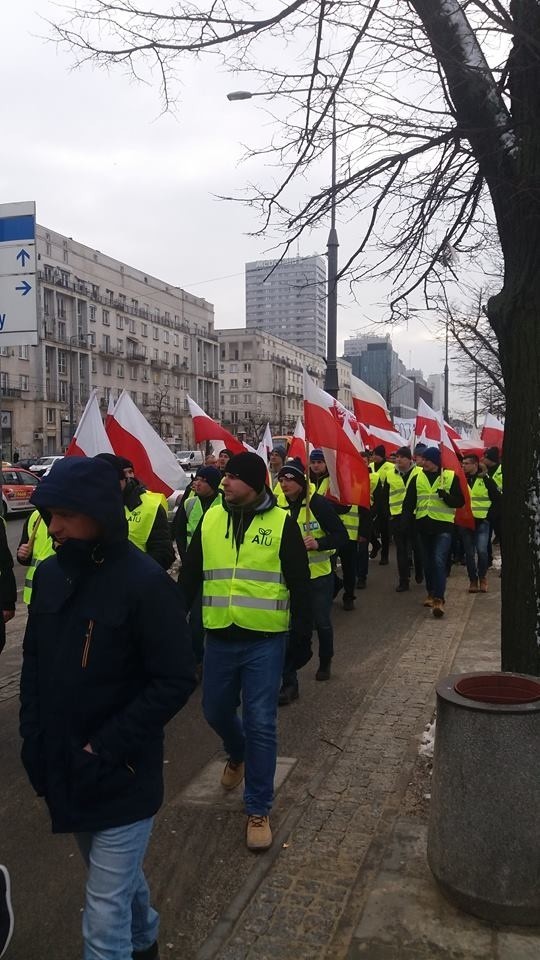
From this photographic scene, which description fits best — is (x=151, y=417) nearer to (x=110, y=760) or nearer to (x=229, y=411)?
(x=229, y=411)

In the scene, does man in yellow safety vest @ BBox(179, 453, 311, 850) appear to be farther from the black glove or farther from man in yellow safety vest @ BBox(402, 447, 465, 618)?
man in yellow safety vest @ BBox(402, 447, 465, 618)

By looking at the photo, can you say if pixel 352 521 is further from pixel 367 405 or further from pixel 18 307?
pixel 18 307

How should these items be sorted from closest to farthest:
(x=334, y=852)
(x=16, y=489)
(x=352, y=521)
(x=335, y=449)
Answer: (x=334, y=852) → (x=335, y=449) → (x=352, y=521) → (x=16, y=489)

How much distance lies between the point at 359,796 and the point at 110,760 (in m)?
2.49

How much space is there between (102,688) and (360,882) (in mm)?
1809

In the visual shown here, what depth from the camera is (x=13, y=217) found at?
814cm

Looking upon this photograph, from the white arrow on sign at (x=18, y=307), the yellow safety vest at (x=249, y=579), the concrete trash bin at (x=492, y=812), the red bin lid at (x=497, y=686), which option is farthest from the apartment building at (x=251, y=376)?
the concrete trash bin at (x=492, y=812)

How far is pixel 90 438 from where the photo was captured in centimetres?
787

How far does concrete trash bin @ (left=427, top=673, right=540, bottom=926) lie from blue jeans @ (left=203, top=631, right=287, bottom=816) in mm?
1096

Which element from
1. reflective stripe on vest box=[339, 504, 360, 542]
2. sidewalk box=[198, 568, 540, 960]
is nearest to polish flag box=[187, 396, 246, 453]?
reflective stripe on vest box=[339, 504, 360, 542]

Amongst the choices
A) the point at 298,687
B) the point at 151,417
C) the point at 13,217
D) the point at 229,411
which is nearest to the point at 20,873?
the point at 298,687

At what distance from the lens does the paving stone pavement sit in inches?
127

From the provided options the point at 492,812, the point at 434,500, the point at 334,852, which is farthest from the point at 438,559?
the point at 492,812

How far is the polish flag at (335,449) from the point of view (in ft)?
27.2
